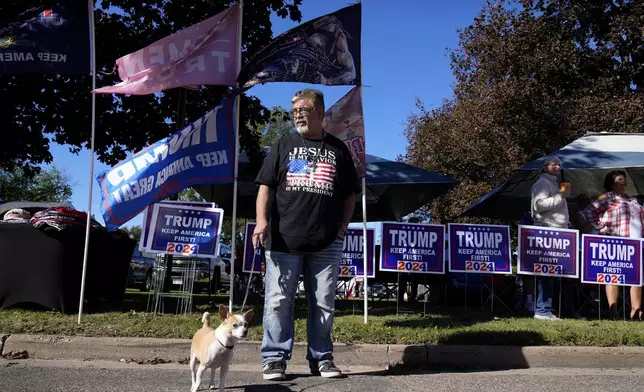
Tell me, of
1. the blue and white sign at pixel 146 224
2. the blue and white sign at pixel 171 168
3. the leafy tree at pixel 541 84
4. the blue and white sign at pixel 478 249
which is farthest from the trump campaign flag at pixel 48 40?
the leafy tree at pixel 541 84

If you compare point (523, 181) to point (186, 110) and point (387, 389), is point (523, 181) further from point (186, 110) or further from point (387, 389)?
point (387, 389)

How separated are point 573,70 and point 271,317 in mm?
Answer: 17463

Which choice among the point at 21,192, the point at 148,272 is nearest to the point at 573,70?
the point at 148,272

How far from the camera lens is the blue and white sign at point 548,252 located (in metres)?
8.09

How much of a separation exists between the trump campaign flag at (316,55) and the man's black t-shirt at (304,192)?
7.02 feet

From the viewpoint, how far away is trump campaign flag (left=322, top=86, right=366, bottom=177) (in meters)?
7.14

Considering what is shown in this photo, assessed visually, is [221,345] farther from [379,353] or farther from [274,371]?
[379,353]

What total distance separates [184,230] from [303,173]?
3.14 metres

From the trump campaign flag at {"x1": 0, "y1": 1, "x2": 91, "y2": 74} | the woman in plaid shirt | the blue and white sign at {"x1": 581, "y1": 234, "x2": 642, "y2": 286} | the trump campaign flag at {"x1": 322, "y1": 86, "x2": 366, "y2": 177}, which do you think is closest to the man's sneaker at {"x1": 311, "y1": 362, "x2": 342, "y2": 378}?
the trump campaign flag at {"x1": 322, "y1": 86, "x2": 366, "y2": 177}

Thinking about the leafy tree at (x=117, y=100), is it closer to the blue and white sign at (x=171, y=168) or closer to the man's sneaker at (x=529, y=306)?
the blue and white sign at (x=171, y=168)

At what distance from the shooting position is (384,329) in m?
6.23

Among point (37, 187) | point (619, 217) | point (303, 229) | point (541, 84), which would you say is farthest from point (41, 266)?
point (37, 187)

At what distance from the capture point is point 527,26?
765 inches

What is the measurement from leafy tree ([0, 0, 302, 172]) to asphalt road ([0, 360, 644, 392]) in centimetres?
700
